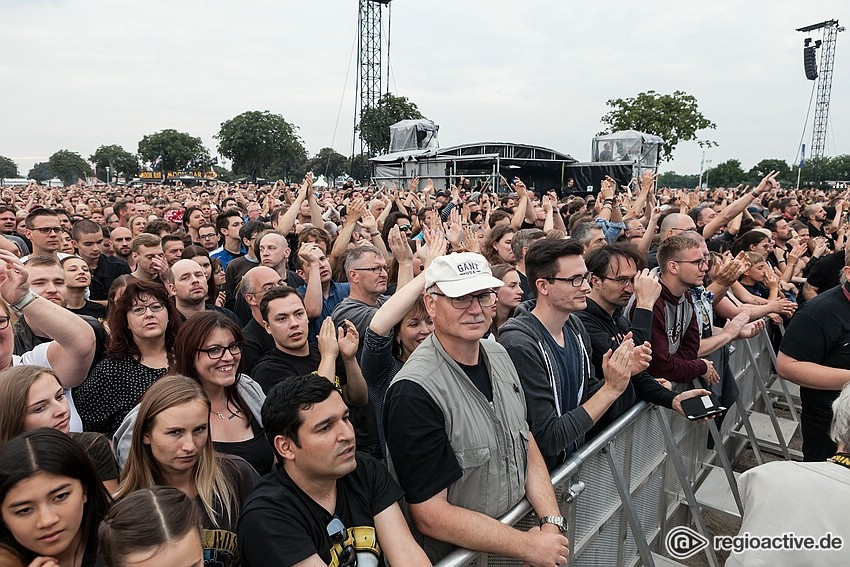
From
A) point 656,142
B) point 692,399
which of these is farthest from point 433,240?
point 656,142

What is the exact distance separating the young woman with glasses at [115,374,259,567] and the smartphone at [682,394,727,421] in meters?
2.32

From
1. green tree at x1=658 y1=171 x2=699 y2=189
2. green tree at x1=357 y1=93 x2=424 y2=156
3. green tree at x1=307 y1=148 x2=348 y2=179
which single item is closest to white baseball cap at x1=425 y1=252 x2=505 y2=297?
green tree at x1=357 y1=93 x2=424 y2=156

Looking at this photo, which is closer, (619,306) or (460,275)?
(460,275)

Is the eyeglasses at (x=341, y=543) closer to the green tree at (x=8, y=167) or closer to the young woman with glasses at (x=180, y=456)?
the young woman with glasses at (x=180, y=456)

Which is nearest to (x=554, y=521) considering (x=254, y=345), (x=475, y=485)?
(x=475, y=485)

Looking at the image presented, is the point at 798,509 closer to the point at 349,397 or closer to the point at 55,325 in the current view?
the point at 349,397

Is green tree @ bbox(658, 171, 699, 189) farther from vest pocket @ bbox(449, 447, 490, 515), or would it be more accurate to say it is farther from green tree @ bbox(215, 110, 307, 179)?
vest pocket @ bbox(449, 447, 490, 515)

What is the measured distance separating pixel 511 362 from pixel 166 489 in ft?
4.80

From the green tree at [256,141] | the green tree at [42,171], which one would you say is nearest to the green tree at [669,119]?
the green tree at [256,141]

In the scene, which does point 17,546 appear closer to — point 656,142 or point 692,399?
point 692,399

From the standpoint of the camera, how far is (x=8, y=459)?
1.75 m

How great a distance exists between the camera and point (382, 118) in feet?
154

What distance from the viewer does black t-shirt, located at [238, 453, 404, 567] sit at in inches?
69.2

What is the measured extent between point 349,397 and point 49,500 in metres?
1.56
